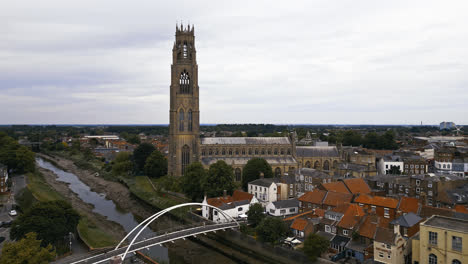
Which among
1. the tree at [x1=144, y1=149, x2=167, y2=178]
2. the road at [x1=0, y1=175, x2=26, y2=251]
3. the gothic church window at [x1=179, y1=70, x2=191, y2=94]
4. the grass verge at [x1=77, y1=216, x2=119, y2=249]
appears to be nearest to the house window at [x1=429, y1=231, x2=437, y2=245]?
the grass verge at [x1=77, y1=216, x2=119, y2=249]

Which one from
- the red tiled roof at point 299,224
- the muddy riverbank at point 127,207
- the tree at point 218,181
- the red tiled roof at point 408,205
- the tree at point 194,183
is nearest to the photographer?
the red tiled roof at point 299,224

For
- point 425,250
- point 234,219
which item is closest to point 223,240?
point 234,219

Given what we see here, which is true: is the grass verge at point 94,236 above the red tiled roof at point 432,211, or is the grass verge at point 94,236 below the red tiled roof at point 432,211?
below

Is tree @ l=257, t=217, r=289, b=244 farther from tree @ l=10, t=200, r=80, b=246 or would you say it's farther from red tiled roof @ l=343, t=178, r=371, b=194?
tree @ l=10, t=200, r=80, b=246

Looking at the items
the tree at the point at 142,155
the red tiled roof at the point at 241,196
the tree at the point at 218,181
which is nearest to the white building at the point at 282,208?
the red tiled roof at the point at 241,196

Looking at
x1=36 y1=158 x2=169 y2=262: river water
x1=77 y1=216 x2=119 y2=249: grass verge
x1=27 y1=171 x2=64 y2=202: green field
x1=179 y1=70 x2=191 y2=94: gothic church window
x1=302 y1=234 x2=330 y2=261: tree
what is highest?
x1=179 y1=70 x2=191 y2=94: gothic church window

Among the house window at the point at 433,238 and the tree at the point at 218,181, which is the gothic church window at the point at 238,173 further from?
the house window at the point at 433,238

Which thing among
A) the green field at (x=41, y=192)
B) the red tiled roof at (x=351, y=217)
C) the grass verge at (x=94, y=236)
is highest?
the red tiled roof at (x=351, y=217)
